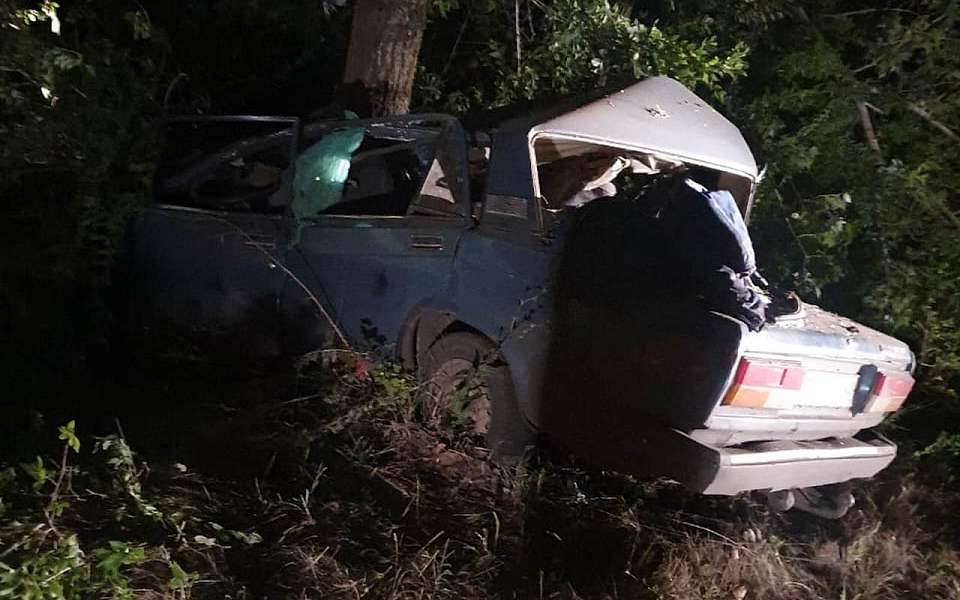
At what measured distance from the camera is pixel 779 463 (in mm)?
3262

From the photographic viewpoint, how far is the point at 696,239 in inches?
130

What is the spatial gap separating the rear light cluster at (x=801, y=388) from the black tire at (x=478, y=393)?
0.97 m

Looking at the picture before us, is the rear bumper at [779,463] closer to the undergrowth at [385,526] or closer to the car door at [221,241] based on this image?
the undergrowth at [385,526]

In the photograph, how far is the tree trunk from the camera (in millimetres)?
5672

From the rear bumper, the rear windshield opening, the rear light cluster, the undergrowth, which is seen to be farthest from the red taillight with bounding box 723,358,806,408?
the rear windshield opening

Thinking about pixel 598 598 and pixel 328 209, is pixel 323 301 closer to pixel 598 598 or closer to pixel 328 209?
pixel 328 209

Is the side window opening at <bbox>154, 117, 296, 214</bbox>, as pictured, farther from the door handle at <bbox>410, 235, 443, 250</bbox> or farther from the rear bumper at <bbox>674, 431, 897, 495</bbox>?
the rear bumper at <bbox>674, 431, 897, 495</bbox>

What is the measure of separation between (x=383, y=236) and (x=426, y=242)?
0.27 meters

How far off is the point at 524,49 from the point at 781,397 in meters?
4.14

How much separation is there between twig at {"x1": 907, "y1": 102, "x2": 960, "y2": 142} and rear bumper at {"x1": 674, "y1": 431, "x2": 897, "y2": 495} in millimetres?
3214

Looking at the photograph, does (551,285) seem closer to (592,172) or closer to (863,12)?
(592,172)

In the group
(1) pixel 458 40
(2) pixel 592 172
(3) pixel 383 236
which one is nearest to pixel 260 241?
(3) pixel 383 236

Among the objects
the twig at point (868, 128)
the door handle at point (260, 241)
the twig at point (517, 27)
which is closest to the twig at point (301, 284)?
the door handle at point (260, 241)

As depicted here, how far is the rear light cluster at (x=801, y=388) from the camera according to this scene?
305 centimetres
